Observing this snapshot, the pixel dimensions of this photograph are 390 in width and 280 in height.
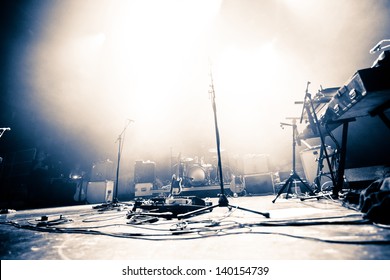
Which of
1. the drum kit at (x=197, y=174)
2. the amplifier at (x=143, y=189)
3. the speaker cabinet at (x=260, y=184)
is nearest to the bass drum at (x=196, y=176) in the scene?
the drum kit at (x=197, y=174)

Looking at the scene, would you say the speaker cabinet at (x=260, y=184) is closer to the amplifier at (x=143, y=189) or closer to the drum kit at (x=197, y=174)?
the drum kit at (x=197, y=174)

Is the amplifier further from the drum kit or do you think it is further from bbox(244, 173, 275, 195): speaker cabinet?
bbox(244, 173, 275, 195): speaker cabinet

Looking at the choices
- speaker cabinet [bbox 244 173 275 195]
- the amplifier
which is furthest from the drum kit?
the amplifier

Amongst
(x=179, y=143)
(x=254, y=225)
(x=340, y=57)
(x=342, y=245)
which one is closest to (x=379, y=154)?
(x=254, y=225)

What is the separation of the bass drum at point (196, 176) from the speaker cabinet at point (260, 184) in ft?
8.72

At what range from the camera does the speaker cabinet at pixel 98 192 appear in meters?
12.5

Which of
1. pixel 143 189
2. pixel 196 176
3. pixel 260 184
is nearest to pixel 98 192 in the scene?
pixel 143 189

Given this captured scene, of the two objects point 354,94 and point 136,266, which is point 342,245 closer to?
point 136,266

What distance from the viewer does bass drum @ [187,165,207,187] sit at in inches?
426

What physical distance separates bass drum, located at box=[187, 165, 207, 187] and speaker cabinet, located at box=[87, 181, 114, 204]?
6.32 metres

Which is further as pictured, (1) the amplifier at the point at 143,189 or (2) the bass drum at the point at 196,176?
(1) the amplifier at the point at 143,189

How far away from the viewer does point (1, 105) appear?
11352mm

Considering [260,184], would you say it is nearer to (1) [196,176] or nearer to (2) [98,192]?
(1) [196,176]

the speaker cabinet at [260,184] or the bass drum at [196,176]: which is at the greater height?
the bass drum at [196,176]
